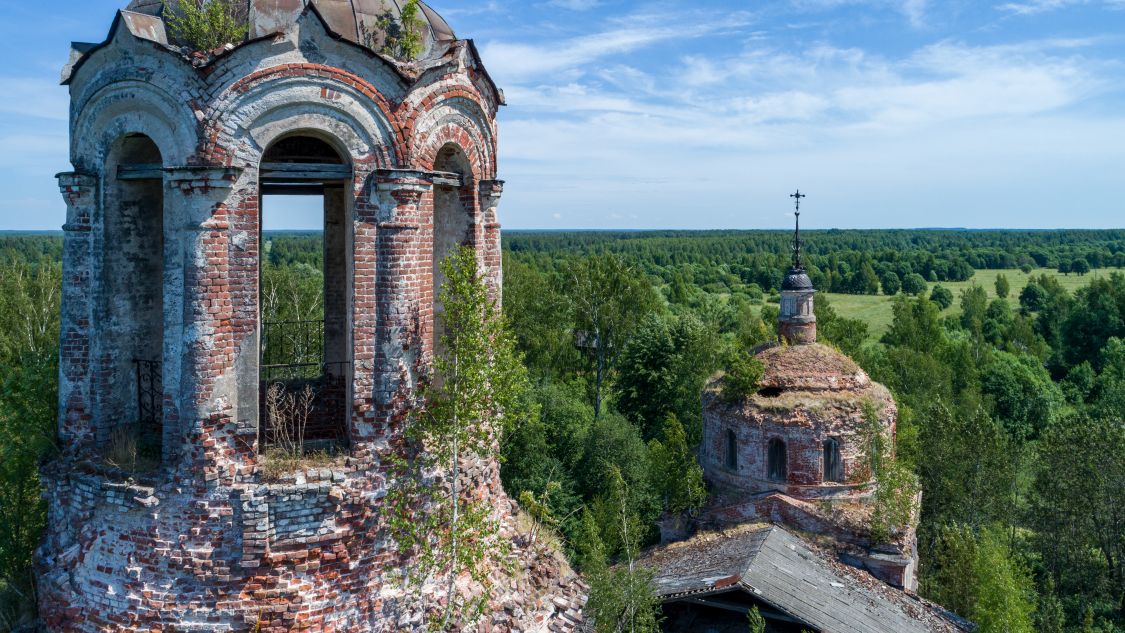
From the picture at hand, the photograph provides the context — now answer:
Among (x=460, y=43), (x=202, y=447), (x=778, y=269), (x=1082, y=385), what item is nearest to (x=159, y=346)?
(x=202, y=447)

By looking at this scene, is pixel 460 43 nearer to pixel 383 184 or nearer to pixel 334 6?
pixel 334 6

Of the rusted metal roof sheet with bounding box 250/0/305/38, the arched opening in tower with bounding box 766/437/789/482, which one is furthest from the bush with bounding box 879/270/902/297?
the rusted metal roof sheet with bounding box 250/0/305/38

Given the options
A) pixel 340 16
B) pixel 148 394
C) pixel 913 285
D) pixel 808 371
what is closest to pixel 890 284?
pixel 913 285

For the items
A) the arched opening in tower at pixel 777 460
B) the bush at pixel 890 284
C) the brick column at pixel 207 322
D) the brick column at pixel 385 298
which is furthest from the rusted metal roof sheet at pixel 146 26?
the bush at pixel 890 284

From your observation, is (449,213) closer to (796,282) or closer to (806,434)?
(806,434)

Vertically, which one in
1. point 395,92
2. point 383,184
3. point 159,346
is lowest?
point 159,346

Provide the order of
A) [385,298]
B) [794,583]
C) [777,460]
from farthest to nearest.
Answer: [777,460] → [794,583] → [385,298]

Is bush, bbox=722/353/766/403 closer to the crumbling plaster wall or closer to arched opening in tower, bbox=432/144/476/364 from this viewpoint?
the crumbling plaster wall
